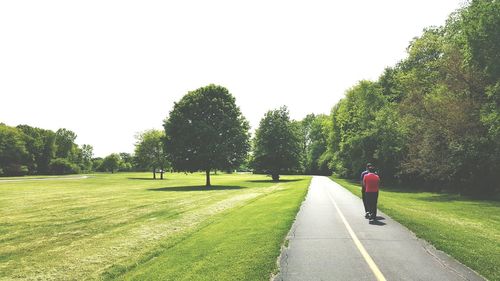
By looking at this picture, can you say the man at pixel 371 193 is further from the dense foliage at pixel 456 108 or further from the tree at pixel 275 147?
the tree at pixel 275 147

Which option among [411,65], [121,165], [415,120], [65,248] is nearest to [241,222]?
[65,248]

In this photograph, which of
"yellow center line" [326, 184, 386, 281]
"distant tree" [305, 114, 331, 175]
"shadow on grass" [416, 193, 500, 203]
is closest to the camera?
Answer: "yellow center line" [326, 184, 386, 281]

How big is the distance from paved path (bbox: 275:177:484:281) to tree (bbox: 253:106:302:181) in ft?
186

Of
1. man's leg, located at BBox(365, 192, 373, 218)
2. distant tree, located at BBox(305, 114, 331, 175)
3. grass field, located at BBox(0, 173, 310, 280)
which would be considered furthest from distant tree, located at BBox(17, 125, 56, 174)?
man's leg, located at BBox(365, 192, 373, 218)

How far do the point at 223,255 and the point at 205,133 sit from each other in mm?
38095

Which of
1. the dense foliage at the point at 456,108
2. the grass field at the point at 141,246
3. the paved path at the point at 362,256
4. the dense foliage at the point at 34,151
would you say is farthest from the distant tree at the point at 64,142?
the paved path at the point at 362,256

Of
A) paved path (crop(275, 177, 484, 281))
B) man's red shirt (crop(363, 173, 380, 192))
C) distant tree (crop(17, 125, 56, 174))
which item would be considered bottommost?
paved path (crop(275, 177, 484, 281))

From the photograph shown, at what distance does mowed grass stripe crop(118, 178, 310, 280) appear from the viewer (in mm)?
7996

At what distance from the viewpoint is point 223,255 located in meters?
9.48

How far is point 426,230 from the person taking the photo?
12.4 m

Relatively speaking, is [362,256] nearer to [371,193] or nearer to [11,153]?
[371,193]

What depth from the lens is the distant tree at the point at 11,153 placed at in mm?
95125

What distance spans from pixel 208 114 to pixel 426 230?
39637 millimetres

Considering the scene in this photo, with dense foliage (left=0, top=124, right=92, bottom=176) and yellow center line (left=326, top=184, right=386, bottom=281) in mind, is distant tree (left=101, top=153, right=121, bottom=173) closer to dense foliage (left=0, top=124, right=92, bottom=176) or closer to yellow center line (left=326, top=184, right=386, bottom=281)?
dense foliage (left=0, top=124, right=92, bottom=176)
